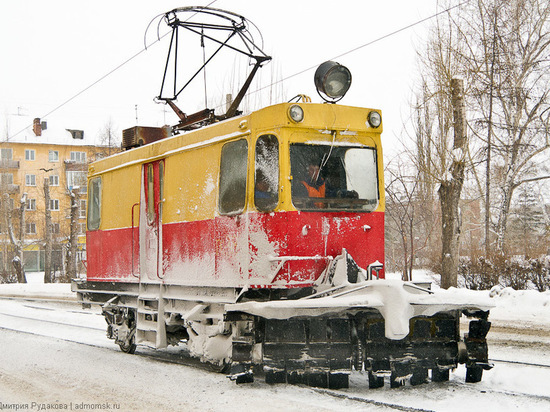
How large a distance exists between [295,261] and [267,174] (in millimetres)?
1047

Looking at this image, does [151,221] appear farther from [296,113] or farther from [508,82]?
[508,82]

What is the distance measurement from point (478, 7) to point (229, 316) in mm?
21598

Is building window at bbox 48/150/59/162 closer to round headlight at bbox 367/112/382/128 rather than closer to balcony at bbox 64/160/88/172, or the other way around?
balcony at bbox 64/160/88/172

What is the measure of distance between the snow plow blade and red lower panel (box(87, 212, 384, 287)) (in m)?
0.49

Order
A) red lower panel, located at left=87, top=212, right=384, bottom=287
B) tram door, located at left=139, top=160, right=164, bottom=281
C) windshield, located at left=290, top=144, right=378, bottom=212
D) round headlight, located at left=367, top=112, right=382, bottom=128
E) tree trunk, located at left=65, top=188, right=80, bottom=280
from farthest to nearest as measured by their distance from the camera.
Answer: tree trunk, located at left=65, top=188, right=80, bottom=280 < tram door, located at left=139, top=160, right=164, bottom=281 < round headlight, located at left=367, top=112, right=382, bottom=128 < windshield, located at left=290, top=144, right=378, bottom=212 < red lower panel, located at left=87, top=212, right=384, bottom=287

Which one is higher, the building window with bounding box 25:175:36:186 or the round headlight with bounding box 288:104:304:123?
the building window with bounding box 25:175:36:186

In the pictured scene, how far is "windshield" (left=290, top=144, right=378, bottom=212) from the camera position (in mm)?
7543

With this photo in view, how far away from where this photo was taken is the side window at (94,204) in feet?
38.9

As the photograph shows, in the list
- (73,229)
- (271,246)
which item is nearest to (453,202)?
(271,246)

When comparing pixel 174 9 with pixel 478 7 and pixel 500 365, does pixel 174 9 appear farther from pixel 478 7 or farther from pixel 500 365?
pixel 478 7

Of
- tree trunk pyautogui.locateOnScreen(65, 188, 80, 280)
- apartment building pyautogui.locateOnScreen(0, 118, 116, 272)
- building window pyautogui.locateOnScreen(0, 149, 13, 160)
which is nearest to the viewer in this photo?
tree trunk pyautogui.locateOnScreen(65, 188, 80, 280)

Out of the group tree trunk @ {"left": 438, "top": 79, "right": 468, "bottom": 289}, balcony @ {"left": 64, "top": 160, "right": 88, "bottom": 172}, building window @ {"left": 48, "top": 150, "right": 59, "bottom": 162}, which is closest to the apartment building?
building window @ {"left": 48, "top": 150, "right": 59, "bottom": 162}

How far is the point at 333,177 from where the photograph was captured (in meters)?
7.78

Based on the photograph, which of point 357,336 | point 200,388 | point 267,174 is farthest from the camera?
point 267,174
